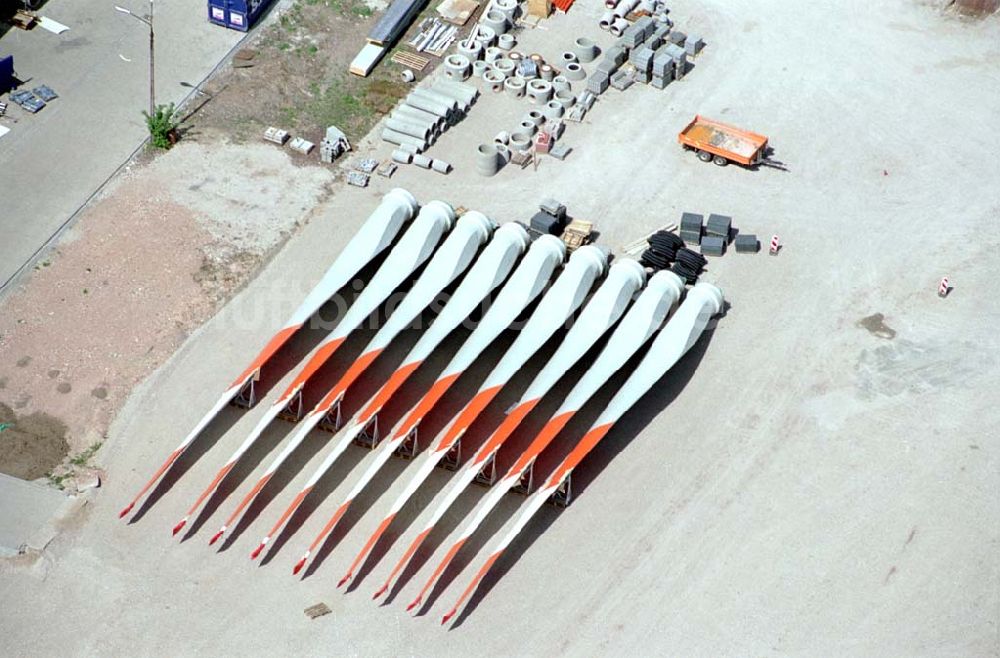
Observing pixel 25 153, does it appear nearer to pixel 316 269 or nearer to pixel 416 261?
pixel 316 269

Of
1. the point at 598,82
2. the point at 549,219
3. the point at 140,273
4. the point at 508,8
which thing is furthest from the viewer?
the point at 508,8

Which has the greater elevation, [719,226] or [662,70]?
[662,70]

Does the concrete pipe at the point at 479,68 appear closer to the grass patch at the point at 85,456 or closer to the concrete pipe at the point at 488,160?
the concrete pipe at the point at 488,160

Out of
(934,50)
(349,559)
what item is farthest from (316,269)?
(934,50)

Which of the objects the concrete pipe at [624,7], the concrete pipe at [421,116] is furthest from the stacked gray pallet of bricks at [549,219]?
the concrete pipe at [624,7]

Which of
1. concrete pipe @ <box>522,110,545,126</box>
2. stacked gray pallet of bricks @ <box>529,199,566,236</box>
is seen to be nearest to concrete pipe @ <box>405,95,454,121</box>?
concrete pipe @ <box>522,110,545,126</box>

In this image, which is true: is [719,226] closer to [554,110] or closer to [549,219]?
[549,219]

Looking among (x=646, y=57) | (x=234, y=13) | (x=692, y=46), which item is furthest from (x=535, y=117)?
(x=234, y=13)
